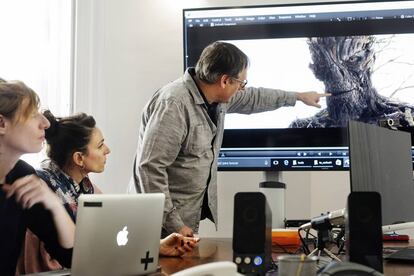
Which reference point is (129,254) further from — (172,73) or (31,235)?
(172,73)

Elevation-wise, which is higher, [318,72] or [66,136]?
[318,72]

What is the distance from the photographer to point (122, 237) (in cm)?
157

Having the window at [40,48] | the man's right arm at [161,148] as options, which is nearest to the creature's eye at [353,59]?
the man's right arm at [161,148]

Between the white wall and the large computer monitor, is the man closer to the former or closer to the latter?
the white wall

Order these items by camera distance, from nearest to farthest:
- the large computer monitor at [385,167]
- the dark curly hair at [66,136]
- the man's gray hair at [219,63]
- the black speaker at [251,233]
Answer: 1. the black speaker at [251,233]
2. the large computer monitor at [385,167]
3. the dark curly hair at [66,136]
4. the man's gray hair at [219,63]

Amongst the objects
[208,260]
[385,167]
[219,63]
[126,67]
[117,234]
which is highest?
[126,67]

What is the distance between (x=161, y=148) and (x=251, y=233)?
1.36 metres

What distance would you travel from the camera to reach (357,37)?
10.4ft

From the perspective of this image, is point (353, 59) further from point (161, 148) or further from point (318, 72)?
point (161, 148)

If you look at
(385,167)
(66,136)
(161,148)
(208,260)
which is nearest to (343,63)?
(161,148)

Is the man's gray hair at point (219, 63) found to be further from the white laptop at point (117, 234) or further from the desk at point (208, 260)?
the white laptop at point (117, 234)

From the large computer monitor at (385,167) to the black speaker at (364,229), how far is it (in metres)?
0.30

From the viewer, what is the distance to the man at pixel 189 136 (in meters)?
2.68

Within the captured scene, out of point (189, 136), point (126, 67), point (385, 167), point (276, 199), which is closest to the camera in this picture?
point (385, 167)
